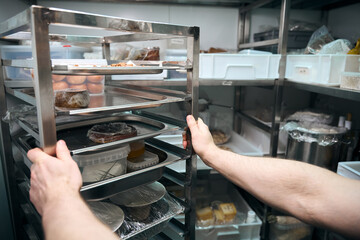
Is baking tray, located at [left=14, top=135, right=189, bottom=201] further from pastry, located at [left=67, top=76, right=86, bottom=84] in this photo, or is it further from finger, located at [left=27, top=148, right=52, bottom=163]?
pastry, located at [left=67, top=76, right=86, bottom=84]

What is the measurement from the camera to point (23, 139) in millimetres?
995

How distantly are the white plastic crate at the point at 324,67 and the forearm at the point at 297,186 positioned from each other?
2.10 ft

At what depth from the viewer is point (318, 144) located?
1380 mm

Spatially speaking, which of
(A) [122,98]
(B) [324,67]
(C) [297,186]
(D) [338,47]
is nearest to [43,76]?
(A) [122,98]

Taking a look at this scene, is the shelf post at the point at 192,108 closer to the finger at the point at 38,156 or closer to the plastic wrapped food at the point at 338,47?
the finger at the point at 38,156

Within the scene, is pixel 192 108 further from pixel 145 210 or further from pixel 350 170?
pixel 350 170

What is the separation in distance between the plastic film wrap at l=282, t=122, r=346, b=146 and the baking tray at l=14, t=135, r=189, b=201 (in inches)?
31.0

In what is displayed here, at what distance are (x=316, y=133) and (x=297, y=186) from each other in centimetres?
66


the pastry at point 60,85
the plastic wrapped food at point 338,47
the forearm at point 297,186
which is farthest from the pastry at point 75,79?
the plastic wrapped food at point 338,47

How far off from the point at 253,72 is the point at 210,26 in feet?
2.16

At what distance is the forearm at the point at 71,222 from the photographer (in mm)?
549

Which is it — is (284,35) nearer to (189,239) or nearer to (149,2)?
(149,2)

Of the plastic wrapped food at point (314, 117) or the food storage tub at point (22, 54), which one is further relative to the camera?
the plastic wrapped food at point (314, 117)

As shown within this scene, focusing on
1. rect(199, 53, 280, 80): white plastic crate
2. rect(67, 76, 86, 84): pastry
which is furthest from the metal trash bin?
rect(67, 76, 86, 84): pastry
